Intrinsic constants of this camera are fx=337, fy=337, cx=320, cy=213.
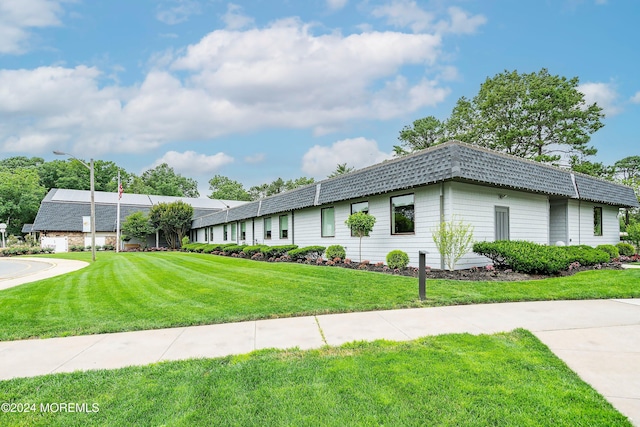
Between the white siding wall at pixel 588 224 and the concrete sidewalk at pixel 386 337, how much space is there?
420 inches

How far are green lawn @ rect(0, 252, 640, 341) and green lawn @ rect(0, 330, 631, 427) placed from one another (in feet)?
6.88

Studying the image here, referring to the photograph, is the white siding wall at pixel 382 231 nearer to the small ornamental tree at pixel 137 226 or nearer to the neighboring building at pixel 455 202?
the neighboring building at pixel 455 202

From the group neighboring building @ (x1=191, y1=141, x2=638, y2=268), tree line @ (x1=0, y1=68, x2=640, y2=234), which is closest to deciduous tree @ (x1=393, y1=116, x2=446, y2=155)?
tree line @ (x1=0, y1=68, x2=640, y2=234)

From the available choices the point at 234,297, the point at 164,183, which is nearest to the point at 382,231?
the point at 234,297

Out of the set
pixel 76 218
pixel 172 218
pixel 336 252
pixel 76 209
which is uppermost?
pixel 76 209

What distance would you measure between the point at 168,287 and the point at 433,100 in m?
A: 16.2

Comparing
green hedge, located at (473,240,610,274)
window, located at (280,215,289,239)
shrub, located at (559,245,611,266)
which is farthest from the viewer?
window, located at (280,215,289,239)

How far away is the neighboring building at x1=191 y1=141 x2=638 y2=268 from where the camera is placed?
10164 mm

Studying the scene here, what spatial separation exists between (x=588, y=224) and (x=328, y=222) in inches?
476

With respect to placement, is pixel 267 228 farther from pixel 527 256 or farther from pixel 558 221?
pixel 558 221

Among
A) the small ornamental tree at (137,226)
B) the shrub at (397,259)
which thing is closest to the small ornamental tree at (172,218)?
the small ornamental tree at (137,226)

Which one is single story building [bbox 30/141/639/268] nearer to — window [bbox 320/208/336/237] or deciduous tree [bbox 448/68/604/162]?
window [bbox 320/208/336/237]

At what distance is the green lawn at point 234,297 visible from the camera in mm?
5492

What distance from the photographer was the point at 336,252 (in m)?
13.8
